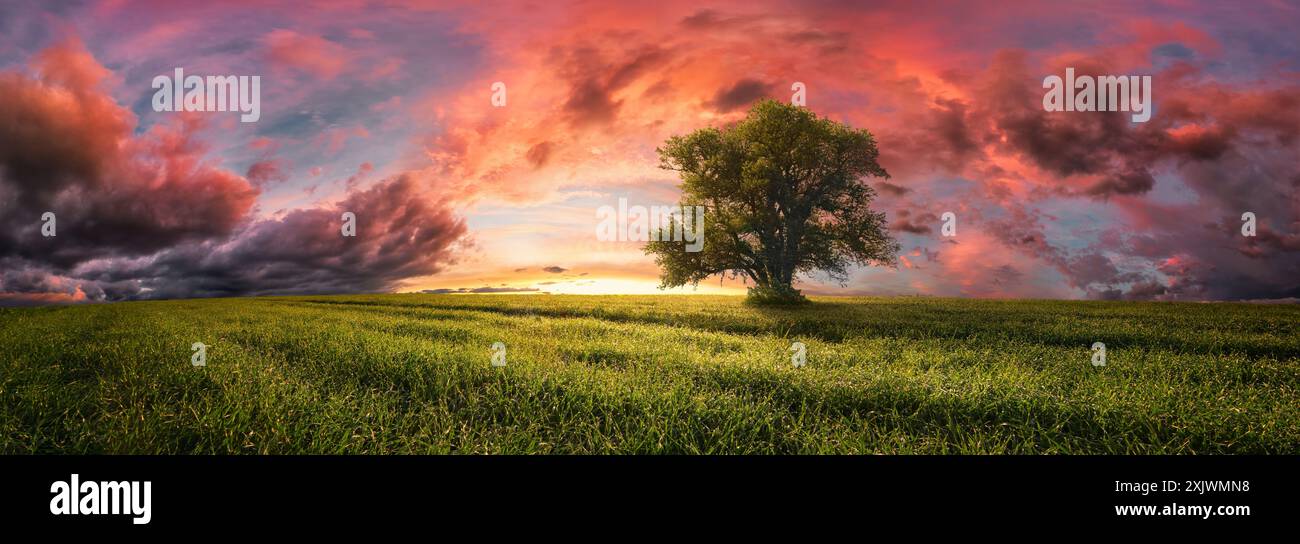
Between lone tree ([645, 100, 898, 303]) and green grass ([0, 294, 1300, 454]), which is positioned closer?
green grass ([0, 294, 1300, 454])

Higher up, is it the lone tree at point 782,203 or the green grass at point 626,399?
the lone tree at point 782,203

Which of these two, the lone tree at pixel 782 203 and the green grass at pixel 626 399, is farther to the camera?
the lone tree at pixel 782 203

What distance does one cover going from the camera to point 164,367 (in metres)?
5.83

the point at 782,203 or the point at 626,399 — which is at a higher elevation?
the point at 782,203

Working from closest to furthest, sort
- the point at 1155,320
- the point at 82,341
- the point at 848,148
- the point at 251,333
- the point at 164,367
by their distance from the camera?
the point at 164,367
the point at 82,341
the point at 251,333
the point at 1155,320
the point at 848,148

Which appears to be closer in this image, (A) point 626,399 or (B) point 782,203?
(A) point 626,399

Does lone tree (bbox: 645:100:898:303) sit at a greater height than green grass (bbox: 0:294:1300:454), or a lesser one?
greater

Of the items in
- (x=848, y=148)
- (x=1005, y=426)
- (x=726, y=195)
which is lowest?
(x=1005, y=426)

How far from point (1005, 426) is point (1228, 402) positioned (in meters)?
2.86

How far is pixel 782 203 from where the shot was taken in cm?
2323

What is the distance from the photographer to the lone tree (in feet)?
74.5

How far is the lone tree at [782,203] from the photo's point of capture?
22.7 metres
